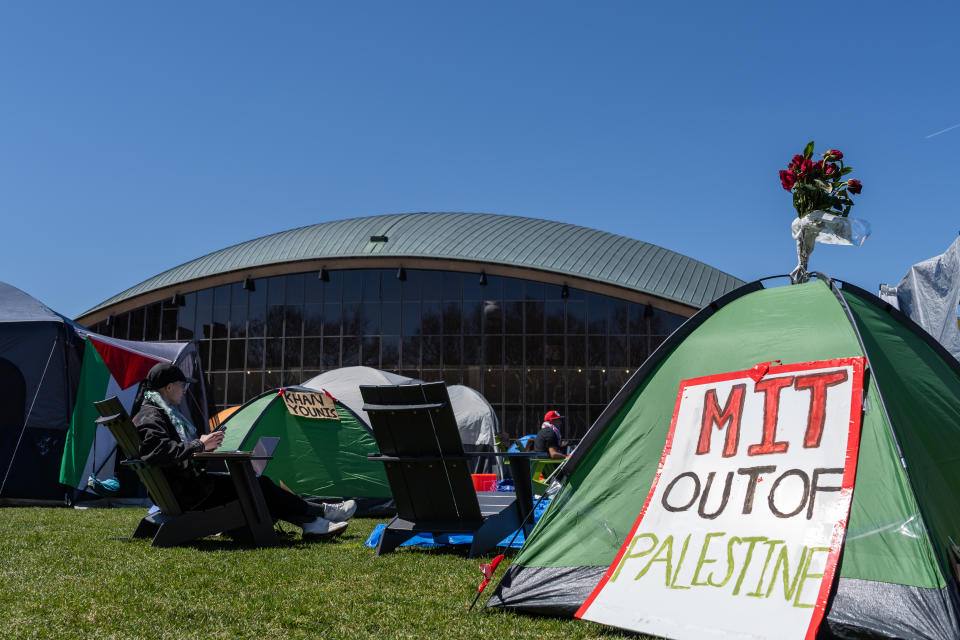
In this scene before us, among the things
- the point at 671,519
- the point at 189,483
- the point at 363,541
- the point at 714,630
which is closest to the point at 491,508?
the point at 363,541

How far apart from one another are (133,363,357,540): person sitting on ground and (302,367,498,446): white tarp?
7.05m

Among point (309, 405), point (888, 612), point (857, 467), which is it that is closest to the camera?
point (888, 612)

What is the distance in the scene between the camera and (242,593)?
418cm

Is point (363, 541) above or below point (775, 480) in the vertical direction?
below

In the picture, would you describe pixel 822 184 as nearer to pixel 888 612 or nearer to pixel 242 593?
pixel 888 612

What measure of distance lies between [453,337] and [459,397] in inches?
412

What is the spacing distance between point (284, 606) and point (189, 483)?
268 cm

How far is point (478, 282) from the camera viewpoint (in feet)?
95.6

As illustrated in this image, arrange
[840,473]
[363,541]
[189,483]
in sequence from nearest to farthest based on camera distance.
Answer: [840,473], [189,483], [363,541]

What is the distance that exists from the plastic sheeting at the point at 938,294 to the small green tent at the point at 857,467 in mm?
3852

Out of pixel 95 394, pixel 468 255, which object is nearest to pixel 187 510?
pixel 95 394

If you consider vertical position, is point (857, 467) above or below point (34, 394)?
above

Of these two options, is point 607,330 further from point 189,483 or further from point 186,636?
point 186,636

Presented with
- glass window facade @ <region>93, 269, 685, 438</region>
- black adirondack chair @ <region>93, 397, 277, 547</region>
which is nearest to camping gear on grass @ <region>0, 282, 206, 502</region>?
black adirondack chair @ <region>93, 397, 277, 547</region>
